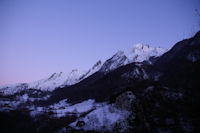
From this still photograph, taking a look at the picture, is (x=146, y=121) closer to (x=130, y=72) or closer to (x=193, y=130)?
(x=193, y=130)

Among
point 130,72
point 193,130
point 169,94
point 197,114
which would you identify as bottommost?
point 193,130

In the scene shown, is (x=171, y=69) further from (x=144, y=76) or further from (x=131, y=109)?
(x=131, y=109)

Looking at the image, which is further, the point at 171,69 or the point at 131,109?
the point at 171,69

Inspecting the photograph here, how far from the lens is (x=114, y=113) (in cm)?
2531

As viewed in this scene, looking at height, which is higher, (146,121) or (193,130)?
(146,121)

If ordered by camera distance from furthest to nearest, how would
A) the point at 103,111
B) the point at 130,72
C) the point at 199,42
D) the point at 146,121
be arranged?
the point at 130,72 → the point at 199,42 → the point at 103,111 → the point at 146,121

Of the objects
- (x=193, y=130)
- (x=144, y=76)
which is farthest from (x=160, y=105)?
(x=144, y=76)

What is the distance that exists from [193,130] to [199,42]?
63177 mm

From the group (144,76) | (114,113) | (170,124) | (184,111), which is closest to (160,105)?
(184,111)

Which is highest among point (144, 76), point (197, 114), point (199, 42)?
point (199, 42)

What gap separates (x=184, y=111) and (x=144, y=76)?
→ 46.9 metres

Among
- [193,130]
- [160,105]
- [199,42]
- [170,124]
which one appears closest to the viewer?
[193,130]

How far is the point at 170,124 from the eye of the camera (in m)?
19.1

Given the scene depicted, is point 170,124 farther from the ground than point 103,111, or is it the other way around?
point 103,111
